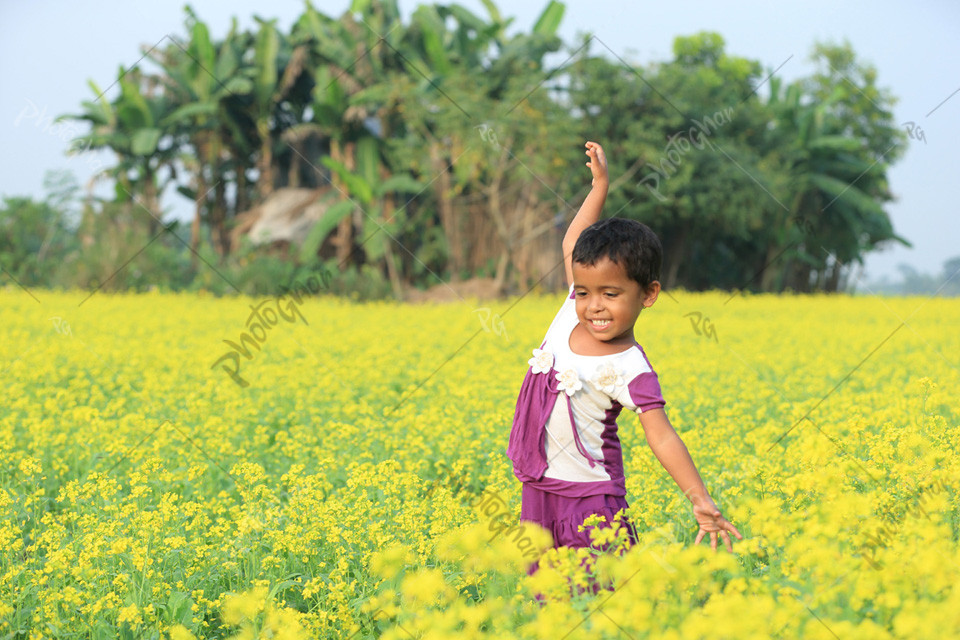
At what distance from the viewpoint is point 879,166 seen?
85.6ft

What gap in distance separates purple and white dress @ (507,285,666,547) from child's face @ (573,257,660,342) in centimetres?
10

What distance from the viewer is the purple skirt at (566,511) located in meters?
2.56

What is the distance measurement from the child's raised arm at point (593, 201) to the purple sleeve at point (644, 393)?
1.46ft

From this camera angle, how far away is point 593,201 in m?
2.82

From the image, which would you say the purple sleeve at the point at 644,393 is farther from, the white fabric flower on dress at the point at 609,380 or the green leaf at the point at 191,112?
the green leaf at the point at 191,112

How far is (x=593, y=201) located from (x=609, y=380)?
69 cm

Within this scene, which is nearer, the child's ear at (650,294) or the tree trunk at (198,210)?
the child's ear at (650,294)

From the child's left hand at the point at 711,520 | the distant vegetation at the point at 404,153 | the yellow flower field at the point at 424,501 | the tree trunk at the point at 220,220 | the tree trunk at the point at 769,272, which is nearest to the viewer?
the yellow flower field at the point at 424,501

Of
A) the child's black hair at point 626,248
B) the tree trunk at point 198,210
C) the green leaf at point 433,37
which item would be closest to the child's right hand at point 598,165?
the child's black hair at point 626,248

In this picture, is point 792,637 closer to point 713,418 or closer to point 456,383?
point 713,418

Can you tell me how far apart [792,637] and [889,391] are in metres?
4.57

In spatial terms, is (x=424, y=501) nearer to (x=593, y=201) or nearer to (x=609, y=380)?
(x=609, y=380)

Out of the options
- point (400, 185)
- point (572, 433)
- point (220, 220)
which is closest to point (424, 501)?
point (572, 433)

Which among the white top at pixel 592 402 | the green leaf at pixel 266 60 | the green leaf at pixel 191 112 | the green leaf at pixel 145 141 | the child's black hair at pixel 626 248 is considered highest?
the green leaf at pixel 266 60
